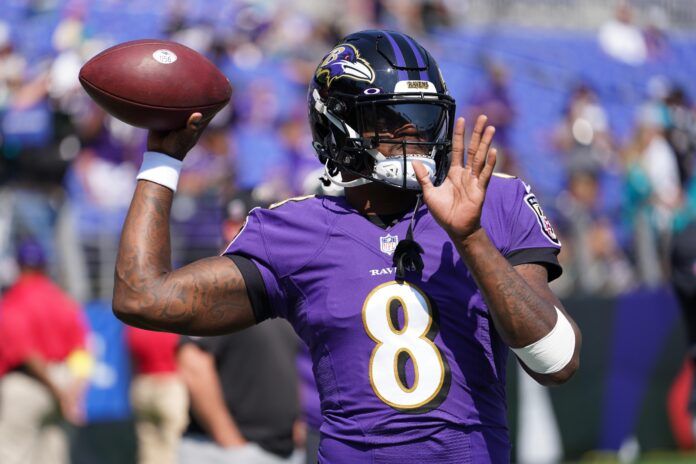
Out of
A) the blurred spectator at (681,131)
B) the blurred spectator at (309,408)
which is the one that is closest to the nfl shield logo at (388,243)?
the blurred spectator at (309,408)

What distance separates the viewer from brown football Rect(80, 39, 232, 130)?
2.94 metres

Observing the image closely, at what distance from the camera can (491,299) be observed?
2629mm

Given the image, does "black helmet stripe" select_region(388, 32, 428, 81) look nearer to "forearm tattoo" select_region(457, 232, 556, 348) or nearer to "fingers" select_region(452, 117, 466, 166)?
"fingers" select_region(452, 117, 466, 166)

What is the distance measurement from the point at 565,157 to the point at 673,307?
2722mm

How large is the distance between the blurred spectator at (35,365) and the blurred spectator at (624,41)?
37.4 ft

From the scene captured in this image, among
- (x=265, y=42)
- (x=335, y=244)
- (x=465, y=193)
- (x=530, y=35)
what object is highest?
(x=465, y=193)

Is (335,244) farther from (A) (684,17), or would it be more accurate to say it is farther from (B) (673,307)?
(A) (684,17)

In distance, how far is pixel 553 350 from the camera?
2.70 meters

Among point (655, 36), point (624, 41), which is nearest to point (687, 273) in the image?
point (624, 41)

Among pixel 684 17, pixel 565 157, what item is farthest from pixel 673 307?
pixel 684 17

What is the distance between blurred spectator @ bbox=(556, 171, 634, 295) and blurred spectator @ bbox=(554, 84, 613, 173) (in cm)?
23

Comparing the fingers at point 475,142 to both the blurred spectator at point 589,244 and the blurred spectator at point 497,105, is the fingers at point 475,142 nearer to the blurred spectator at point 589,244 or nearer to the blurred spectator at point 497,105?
the blurred spectator at point 589,244

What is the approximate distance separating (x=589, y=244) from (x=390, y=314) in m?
7.81

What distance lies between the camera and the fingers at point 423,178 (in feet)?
8.81
